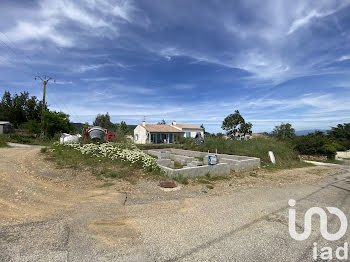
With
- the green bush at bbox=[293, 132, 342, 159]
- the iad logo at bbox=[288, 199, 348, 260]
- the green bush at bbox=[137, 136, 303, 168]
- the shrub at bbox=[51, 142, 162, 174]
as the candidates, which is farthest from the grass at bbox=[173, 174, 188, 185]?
the green bush at bbox=[293, 132, 342, 159]

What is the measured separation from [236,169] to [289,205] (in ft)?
13.9

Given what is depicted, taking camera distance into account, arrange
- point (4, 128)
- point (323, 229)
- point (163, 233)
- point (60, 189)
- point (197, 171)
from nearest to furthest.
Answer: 1. point (163, 233)
2. point (323, 229)
3. point (60, 189)
4. point (197, 171)
5. point (4, 128)

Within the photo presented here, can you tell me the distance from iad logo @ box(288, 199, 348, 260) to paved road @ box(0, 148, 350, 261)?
86 mm

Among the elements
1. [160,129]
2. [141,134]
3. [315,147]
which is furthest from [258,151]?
[141,134]

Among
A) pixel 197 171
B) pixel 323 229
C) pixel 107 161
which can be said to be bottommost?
pixel 323 229

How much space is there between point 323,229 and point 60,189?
597 cm

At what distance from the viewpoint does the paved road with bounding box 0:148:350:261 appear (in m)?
2.29

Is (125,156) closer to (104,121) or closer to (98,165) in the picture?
(98,165)

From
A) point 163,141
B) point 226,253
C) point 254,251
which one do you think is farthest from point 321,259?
point 163,141

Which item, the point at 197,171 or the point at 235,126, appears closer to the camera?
the point at 197,171

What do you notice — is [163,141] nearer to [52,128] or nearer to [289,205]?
[52,128]

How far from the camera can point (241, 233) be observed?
2.89 meters

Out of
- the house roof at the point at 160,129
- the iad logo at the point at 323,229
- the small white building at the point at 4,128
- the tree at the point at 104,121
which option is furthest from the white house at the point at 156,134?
the iad logo at the point at 323,229

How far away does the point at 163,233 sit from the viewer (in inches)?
110
